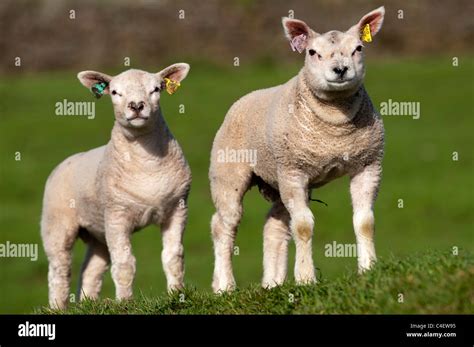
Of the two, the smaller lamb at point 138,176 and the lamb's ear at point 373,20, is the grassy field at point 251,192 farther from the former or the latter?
the lamb's ear at point 373,20

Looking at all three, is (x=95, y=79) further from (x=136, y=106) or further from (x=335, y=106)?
(x=335, y=106)

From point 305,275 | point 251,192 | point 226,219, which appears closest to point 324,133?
point 305,275

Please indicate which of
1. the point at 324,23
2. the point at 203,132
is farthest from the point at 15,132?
the point at 324,23

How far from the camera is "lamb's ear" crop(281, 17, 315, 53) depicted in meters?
12.4

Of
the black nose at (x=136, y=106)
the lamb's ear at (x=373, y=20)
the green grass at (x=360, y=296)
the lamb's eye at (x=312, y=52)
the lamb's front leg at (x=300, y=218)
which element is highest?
the lamb's ear at (x=373, y=20)

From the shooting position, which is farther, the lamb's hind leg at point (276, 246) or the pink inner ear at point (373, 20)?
the lamb's hind leg at point (276, 246)

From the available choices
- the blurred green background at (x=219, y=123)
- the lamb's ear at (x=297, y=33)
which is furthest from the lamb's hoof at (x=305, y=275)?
the blurred green background at (x=219, y=123)

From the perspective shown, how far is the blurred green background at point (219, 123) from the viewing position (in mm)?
29781

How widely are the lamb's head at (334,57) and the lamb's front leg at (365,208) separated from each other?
860 millimetres

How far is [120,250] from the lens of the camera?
1342cm

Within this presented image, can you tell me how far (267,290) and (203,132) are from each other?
1132 inches

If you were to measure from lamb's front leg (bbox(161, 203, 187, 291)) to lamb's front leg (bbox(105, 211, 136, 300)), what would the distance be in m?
0.39

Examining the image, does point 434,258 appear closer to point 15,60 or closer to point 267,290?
point 267,290

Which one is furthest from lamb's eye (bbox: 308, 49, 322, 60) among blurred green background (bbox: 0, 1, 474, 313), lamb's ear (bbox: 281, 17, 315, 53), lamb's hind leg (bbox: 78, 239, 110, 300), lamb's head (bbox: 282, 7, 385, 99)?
blurred green background (bbox: 0, 1, 474, 313)
